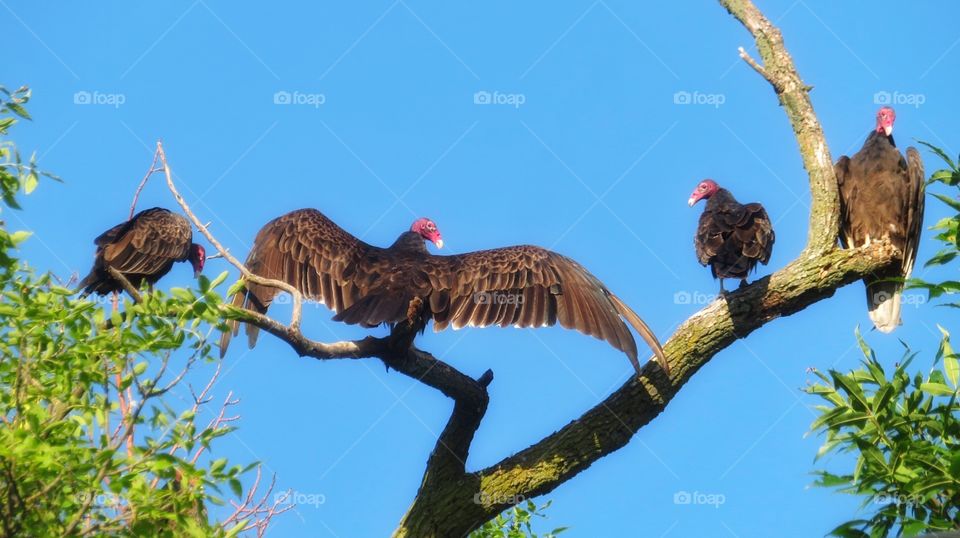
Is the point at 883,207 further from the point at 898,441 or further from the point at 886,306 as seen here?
the point at 898,441

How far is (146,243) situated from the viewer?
21.0ft

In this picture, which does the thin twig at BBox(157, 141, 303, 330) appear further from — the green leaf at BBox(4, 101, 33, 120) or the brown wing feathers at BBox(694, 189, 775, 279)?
the brown wing feathers at BBox(694, 189, 775, 279)

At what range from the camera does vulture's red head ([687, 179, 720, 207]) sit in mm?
6270

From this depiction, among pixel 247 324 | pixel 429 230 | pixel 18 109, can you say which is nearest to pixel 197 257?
pixel 429 230

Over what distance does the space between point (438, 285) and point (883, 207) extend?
228cm

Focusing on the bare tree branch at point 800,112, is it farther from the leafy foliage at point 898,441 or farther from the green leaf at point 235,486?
the green leaf at point 235,486

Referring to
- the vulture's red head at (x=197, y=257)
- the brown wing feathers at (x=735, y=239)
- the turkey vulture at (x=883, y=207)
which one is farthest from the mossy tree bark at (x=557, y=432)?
the vulture's red head at (x=197, y=257)

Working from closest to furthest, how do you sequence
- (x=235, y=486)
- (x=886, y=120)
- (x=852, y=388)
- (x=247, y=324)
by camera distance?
(x=235, y=486) < (x=852, y=388) < (x=247, y=324) < (x=886, y=120)

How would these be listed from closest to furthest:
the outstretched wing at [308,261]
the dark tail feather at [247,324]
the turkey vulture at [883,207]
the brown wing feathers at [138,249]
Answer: the dark tail feather at [247,324]
the outstretched wing at [308,261]
the turkey vulture at [883,207]
the brown wing feathers at [138,249]

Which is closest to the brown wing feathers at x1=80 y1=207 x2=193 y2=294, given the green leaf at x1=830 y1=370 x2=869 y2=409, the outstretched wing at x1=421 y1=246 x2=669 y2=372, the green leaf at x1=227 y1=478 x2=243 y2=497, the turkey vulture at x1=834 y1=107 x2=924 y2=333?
the outstretched wing at x1=421 y1=246 x2=669 y2=372

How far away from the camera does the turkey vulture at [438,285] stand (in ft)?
15.1

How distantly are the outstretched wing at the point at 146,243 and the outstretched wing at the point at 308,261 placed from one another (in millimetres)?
1460

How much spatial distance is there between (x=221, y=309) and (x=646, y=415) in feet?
6.09

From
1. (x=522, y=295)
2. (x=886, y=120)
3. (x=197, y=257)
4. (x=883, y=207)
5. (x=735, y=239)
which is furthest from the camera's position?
(x=197, y=257)
